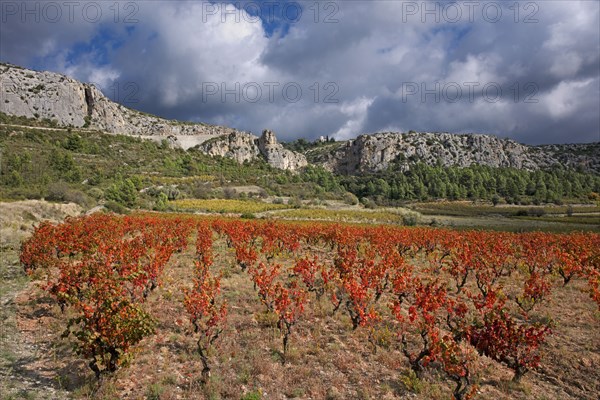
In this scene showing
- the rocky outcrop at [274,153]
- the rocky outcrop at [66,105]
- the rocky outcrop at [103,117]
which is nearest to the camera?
the rocky outcrop at [66,105]

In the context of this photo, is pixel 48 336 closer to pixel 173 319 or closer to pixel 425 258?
pixel 173 319

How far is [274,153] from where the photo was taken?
18688 cm

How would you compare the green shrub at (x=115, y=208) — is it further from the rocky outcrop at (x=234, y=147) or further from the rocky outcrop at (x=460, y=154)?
the rocky outcrop at (x=460, y=154)

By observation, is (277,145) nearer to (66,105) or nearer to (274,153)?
(274,153)

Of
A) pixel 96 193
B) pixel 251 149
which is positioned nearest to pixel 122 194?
pixel 96 193

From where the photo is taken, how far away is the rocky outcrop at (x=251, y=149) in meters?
175

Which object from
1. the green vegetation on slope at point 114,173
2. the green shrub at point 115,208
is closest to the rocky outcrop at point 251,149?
the green vegetation on slope at point 114,173

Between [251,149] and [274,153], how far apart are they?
12339 millimetres

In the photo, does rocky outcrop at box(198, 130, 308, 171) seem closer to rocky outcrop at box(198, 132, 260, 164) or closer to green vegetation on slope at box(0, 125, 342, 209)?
rocky outcrop at box(198, 132, 260, 164)

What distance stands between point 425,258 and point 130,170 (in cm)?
8662

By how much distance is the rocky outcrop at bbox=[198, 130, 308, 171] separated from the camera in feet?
573

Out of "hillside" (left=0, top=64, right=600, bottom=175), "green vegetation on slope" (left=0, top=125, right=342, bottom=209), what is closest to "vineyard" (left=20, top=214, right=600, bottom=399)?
"green vegetation on slope" (left=0, top=125, right=342, bottom=209)

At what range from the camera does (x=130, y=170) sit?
307 feet

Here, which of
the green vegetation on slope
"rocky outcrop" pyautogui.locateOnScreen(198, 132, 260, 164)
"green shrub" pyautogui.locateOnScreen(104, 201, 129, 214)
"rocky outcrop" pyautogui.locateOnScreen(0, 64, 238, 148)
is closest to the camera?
"green shrub" pyautogui.locateOnScreen(104, 201, 129, 214)
